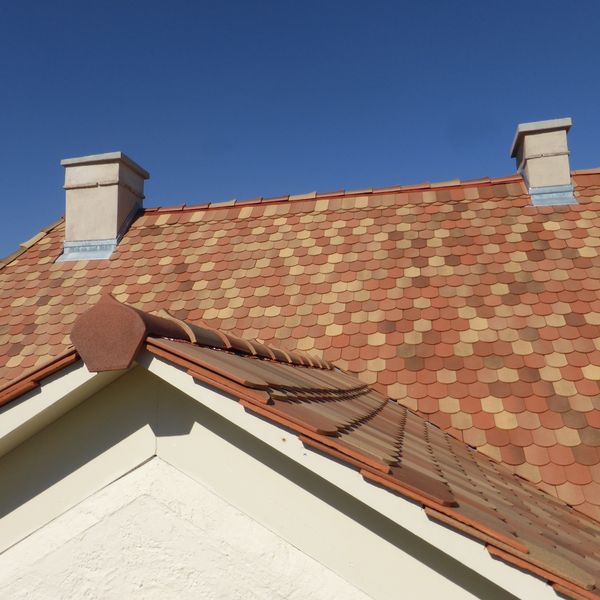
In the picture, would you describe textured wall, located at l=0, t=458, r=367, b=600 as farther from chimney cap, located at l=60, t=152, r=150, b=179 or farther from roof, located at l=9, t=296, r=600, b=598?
chimney cap, located at l=60, t=152, r=150, b=179

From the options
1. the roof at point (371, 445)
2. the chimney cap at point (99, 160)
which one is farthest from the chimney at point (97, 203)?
the roof at point (371, 445)

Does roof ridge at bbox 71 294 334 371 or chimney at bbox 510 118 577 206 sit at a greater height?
chimney at bbox 510 118 577 206

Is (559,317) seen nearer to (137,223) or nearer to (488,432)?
(488,432)

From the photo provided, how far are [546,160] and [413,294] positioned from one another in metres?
2.91

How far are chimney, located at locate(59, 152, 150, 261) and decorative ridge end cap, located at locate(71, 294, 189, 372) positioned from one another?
676 cm

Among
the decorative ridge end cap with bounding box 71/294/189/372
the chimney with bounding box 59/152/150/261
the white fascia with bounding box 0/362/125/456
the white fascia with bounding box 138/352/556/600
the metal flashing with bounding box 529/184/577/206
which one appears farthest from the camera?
the chimney with bounding box 59/152/150/261

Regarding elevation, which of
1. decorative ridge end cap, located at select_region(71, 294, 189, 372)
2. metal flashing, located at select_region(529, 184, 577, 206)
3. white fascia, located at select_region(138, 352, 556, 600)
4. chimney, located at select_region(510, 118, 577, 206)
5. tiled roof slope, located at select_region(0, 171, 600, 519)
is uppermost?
chimney, located at select_region(510, 118, 577, 206)

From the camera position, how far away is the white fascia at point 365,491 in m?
2.24

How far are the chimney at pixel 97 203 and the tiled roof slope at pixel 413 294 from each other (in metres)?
0.23

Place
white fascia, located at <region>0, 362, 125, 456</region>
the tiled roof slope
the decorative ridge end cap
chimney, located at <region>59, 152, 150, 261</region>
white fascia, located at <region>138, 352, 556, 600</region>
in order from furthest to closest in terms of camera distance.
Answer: chimney, located at <region>59, 152, 150, 261</region> < the tiled roof slope < white fascia, located at <region>0, 362, 125, 456</region> < the decorative ridge end cap < white fascia, located at <region>138, 352, 556, 600</region>

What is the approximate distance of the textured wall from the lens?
8.83ft

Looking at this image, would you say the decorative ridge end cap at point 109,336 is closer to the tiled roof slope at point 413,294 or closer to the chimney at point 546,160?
the tiled roof slope at point 413,294

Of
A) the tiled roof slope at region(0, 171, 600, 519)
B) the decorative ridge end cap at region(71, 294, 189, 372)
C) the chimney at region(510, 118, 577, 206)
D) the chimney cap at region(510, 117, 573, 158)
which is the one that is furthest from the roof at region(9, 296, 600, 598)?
the chimney cap at region(510, 117, 573, 158)

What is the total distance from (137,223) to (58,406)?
718cm
